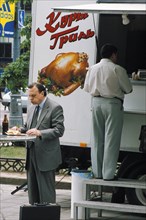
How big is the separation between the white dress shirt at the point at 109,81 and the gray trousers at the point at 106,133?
0.34ft

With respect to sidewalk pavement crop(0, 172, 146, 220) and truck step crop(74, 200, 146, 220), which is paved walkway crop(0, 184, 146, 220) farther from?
truck step crop(74, 200, 146, 220)

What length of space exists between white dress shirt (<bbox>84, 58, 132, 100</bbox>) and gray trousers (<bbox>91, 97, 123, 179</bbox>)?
0.10 m

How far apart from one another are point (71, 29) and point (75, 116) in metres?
1.34

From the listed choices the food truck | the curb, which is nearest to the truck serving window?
the food truck

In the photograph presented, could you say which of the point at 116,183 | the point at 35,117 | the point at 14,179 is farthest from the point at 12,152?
the point at 35,117

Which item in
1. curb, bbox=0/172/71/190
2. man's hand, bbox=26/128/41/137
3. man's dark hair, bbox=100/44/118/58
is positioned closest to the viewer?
man's hand, bbox=26/128/41/137

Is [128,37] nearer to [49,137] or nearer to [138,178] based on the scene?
[138,178]

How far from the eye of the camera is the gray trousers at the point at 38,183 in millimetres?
10133

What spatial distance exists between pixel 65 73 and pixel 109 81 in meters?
1.34

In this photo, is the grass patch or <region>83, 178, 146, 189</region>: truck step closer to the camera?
<region>83, 178, 146, 189</region>: truck step

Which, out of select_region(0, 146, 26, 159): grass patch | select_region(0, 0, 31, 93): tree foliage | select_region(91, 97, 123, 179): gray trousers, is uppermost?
select_region(0, 0, 31, 93): tree foliage

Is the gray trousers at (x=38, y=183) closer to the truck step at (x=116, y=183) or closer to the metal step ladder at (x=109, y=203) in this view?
the metal step ladder at (x=109, y=203)

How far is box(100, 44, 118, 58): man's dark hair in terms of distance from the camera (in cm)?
1067

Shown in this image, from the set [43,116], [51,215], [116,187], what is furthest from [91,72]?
[51,215]
